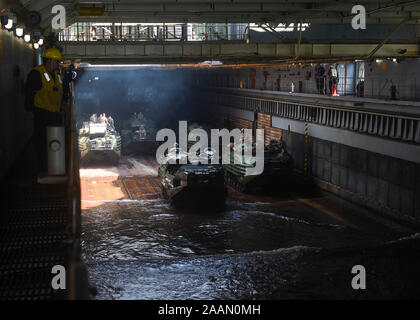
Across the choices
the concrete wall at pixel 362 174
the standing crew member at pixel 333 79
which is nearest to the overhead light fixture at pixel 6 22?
the concrete wall at pixel 362 174

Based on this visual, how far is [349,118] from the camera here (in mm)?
20438

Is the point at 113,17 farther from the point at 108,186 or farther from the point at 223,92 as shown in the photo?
the point at 223,92

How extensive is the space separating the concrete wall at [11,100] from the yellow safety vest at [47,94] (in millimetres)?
788

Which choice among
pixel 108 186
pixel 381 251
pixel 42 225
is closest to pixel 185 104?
pixel 108 186

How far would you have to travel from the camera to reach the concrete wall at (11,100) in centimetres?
879

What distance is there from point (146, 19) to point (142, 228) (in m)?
7.31

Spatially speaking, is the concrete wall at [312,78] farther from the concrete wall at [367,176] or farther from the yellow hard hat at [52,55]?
the yellow hard hat at [52,55]

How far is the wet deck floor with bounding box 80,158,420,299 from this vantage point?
1082 cm

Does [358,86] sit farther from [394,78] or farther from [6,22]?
[6,22]

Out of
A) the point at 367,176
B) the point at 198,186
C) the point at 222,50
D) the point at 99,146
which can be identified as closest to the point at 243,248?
the point at 198,186

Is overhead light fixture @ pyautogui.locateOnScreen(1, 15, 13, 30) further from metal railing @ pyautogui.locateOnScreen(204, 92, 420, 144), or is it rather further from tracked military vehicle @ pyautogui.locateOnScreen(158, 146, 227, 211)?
metal railing @ pyautogui.locateOnScreen(204, 92, 420, 144)

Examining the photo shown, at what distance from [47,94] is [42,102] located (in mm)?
163

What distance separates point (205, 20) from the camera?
18.1 metres

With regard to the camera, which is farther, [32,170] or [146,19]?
[146,19]
